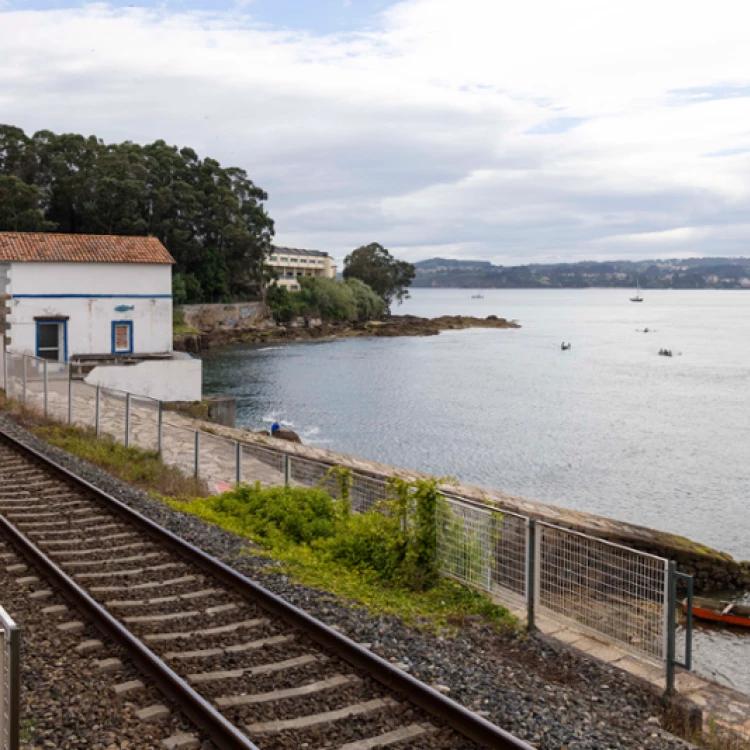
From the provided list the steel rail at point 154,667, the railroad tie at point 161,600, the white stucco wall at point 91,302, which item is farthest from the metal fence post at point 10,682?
the white stucco wall at point 91,302

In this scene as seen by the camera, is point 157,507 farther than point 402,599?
Yes

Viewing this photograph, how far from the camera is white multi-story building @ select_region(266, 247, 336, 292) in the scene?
5827 inches

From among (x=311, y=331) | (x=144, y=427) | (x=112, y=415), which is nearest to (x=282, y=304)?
(x=311, y=331)

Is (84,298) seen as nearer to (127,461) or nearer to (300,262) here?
(127,461)

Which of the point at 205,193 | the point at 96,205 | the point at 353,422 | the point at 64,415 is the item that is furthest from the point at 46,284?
the point at 205,193

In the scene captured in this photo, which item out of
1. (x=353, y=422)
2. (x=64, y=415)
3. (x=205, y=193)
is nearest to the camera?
(x=64, y=415)

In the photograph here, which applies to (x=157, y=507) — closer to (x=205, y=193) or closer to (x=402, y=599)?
(x=402, y=599)

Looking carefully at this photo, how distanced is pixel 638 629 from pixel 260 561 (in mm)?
4323

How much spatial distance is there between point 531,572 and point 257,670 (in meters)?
3.25

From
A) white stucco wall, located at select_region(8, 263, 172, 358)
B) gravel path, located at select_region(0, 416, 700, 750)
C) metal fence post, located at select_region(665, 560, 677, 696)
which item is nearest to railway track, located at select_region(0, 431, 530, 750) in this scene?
gravel path, located at select_region(0, 416, 700, 750)

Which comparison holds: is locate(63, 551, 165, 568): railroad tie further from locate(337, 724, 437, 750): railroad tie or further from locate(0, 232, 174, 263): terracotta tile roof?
locate(0, 232, 174, 263): terracotta tile roof

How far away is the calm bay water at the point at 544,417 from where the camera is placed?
30484mm

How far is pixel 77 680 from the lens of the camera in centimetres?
653

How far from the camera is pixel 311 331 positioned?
4186 inches
